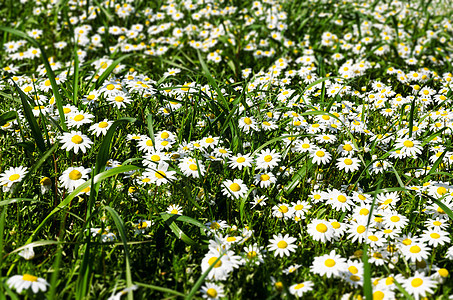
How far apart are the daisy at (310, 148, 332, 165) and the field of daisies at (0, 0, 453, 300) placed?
0.03 feet

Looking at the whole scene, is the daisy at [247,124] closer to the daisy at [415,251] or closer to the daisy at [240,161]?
the daisy at [240,161]

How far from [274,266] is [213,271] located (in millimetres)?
377

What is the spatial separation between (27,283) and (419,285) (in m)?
1.78

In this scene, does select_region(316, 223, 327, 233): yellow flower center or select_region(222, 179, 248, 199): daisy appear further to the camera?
select_region(222, 179, 248, 199): daisy

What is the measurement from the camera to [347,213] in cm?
275

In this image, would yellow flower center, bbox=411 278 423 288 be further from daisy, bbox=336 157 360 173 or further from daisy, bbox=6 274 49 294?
daisy, bbox=6 274 49 294

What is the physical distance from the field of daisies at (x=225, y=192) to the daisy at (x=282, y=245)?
2 centimetres

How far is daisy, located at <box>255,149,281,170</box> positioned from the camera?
280cm

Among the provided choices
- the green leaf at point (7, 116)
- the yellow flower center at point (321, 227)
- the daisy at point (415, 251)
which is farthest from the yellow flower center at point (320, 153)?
the green leaf at point (7, 116)

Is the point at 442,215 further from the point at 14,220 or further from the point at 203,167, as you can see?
the point at 14,220

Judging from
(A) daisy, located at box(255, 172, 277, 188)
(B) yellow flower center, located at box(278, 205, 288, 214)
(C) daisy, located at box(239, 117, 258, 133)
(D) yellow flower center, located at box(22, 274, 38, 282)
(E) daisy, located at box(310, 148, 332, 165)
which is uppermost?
(C) daisy, located at box(239, 117, 258, 133)

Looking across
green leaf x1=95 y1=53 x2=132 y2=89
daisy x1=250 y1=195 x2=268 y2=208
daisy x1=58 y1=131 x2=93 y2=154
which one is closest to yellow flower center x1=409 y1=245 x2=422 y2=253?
daisy x1=250 y1=195 x2=268 y2=208

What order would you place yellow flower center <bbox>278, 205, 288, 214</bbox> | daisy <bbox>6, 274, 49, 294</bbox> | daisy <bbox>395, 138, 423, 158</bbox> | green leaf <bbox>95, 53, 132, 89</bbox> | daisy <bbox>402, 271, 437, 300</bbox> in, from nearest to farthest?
daisy <bbox>6, 274, 49, 294</bbox>
daisy <bbox>402, 271, 437, 300</bbox>
yellow flower center <bbox>278, 205, 288, 214</bbox>
daisy <bbox>395, 138, 423, 158</bbox>
green leaf <bbox>95, 53, 132, 89</bbox>

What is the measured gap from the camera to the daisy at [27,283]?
1736 mm
